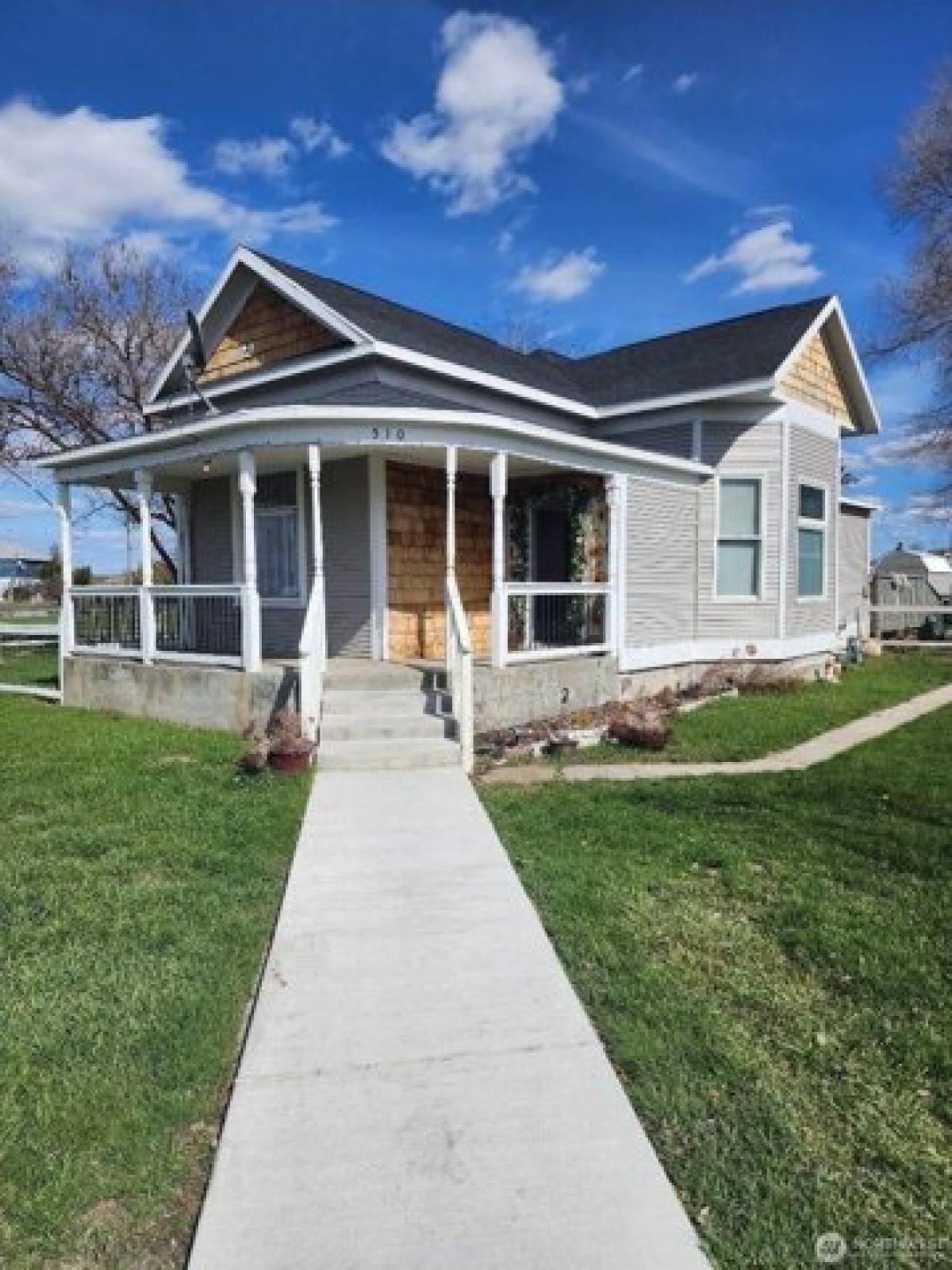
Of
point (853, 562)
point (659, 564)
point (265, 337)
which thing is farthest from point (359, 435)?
point (853, 562)

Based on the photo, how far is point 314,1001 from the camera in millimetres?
3326

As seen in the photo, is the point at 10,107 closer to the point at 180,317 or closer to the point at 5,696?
the point at 180,317

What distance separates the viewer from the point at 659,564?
38.0 ft

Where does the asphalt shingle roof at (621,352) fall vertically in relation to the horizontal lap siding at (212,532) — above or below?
above

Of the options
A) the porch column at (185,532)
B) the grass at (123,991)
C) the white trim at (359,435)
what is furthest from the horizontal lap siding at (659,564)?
the porch column at (185,532)

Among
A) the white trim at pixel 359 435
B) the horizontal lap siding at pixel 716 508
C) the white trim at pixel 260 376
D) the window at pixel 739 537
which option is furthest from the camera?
the window at pixel 739 537

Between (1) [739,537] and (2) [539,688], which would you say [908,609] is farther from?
(2) [539,688]

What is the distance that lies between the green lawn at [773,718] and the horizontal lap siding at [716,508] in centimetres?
136

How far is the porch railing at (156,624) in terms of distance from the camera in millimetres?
10234

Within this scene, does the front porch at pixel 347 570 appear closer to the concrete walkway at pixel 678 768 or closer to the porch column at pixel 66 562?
the porch column at pixel 66 562

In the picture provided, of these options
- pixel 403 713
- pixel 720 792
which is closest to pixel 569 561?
pixel 403 713

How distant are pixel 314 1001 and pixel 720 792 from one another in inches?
166

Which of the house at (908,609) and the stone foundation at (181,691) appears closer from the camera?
the stone foundation at (181,691)

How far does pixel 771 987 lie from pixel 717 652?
9.61m
